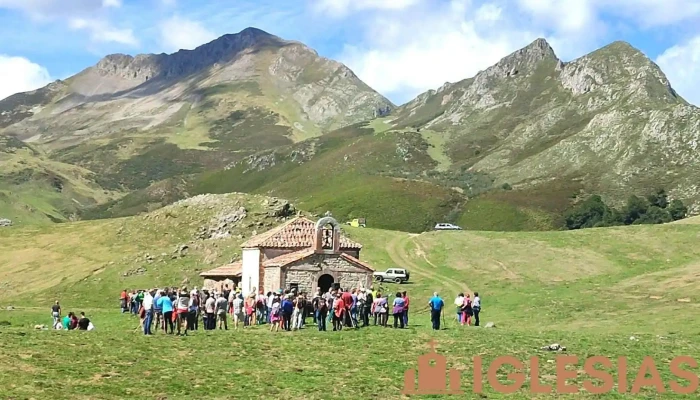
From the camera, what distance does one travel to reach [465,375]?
31109 mm

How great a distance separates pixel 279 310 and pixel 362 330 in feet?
14.5

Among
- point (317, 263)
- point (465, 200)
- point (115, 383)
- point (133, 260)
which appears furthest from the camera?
point (465, 200)

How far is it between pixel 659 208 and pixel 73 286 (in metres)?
111

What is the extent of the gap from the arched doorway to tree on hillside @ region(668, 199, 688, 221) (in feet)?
353

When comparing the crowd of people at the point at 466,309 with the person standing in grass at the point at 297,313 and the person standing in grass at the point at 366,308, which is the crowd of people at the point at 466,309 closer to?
the person standing in grass at the point at 366,308

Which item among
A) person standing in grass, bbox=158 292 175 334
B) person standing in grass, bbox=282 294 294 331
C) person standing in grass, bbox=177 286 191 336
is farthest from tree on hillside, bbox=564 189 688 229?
person standing in grass, bbox=158 292 175 334

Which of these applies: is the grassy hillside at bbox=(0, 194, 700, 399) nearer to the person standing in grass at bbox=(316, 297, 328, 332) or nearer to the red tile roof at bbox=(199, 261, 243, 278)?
the person standing in grass at bbox=(316, 297, 328, 332)

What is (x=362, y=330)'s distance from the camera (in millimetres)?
43125

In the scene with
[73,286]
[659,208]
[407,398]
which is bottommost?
[407,398]

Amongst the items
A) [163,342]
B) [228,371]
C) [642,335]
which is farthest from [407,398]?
[642,335]

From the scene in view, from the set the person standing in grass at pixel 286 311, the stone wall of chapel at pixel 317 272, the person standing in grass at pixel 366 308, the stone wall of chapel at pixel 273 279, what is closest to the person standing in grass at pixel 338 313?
the person standing in grass at pixel 366 308

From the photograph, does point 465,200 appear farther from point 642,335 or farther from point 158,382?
point 158,382

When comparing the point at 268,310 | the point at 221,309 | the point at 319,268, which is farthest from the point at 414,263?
the point at 221,309

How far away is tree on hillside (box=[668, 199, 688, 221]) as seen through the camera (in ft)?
497
